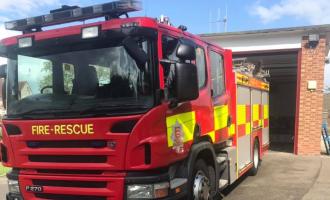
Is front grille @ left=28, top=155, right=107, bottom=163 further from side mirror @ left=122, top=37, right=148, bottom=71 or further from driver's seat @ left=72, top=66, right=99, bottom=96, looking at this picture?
side mirror @ left=122, top=37, right=148, bottom=71

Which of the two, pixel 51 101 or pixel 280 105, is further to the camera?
pixel 280 105

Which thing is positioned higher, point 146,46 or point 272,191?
point 146,46

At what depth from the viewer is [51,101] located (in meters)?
5.39

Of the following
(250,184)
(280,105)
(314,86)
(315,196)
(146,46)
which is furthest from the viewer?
(280,105)

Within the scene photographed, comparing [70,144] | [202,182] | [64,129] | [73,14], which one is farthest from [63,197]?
[73,14]

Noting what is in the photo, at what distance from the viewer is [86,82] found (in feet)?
17.4

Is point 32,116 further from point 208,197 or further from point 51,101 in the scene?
point 208,197

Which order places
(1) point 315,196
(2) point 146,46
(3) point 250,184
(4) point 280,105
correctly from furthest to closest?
(4) point 280,105, (3) point 250,184, (1) point 315,196, (2) point 146,46

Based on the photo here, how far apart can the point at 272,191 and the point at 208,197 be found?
2.78 metres

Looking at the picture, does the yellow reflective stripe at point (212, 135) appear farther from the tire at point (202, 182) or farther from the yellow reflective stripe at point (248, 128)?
the yellow reflective stripe at point (248, 128)

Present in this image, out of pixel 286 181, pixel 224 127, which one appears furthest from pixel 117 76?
pixel 286 181

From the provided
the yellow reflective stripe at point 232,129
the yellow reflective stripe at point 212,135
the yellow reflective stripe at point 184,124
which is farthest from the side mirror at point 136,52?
the yellow reflective stripe at point 232,129

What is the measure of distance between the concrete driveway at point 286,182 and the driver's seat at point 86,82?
3964 millimetres

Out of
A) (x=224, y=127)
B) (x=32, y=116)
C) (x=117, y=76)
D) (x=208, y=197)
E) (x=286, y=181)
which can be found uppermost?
(x=117, y=76)
